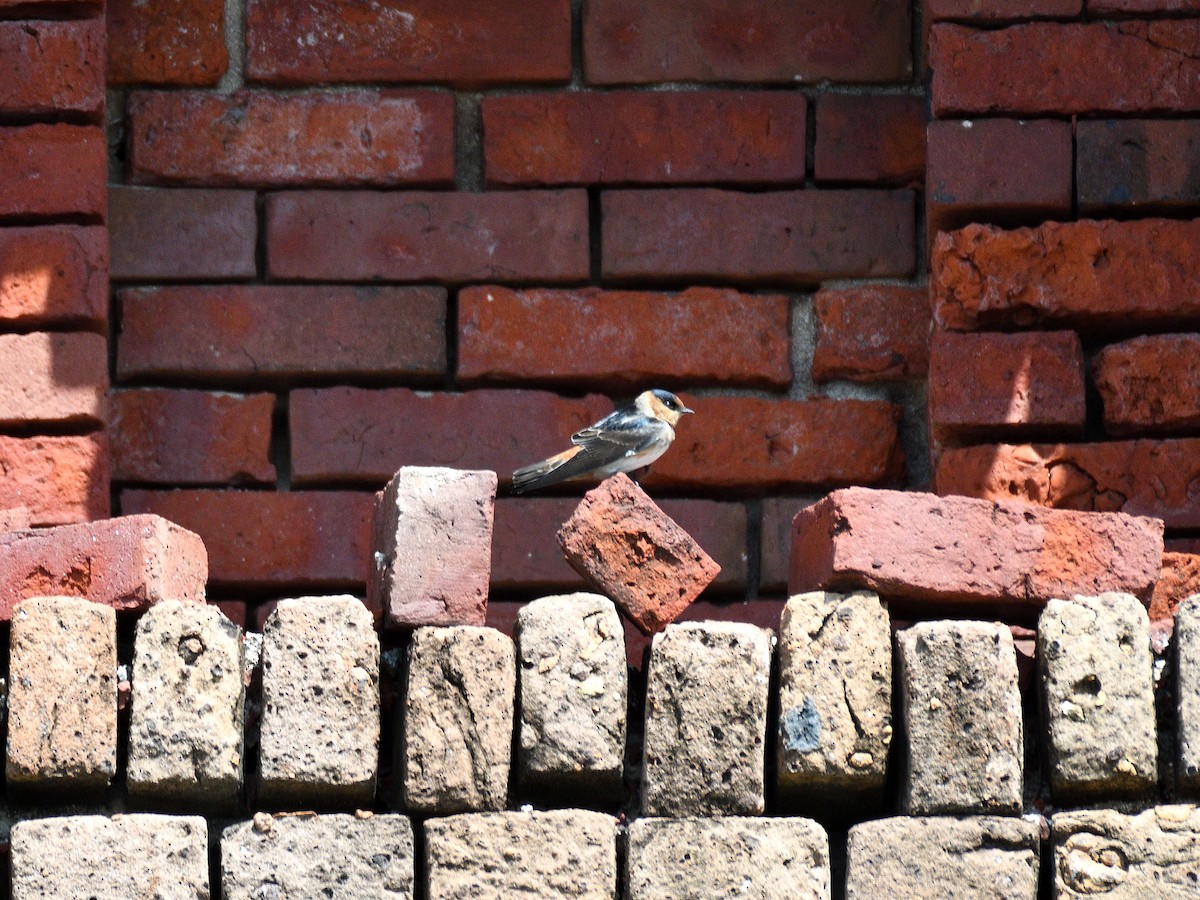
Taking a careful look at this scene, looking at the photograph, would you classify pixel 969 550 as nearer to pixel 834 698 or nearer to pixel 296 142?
pixel 834 698

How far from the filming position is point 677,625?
2197 millimetres

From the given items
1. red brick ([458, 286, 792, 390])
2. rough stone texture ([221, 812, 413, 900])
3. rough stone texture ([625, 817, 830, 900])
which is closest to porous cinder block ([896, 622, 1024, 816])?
rough stone texture ([625, 817, 830, 900])

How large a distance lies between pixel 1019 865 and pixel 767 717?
1.12 ft

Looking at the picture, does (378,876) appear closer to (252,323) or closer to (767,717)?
(767,717)

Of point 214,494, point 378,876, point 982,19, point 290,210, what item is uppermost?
point 982,19

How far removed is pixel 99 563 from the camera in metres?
2.23

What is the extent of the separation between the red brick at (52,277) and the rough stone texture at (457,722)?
3.35 ft

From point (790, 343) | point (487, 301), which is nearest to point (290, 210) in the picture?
point (487, 301)

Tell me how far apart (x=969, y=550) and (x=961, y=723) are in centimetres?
24

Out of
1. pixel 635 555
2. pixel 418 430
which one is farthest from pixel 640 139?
pixel 635 555

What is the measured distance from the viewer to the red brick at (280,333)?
9.87ft

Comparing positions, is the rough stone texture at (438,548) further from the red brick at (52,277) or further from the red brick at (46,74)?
the red brick at (46,74)

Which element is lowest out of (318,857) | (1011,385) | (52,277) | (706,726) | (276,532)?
(318,857)

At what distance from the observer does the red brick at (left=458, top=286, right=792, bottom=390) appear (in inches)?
118
